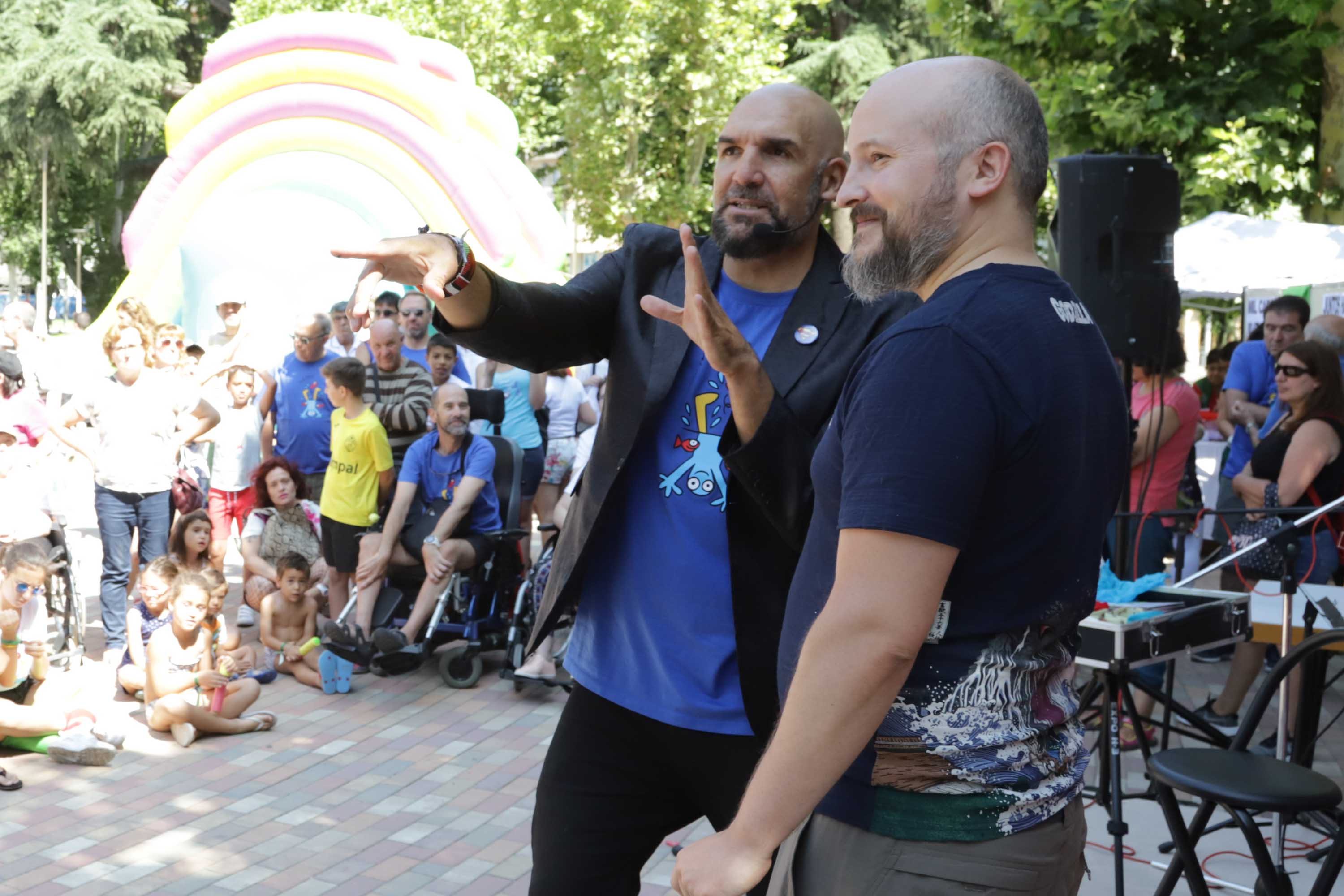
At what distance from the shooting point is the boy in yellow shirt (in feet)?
23.6

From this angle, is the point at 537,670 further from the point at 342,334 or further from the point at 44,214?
the point at 44,214

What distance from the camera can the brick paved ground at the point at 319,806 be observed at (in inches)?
170

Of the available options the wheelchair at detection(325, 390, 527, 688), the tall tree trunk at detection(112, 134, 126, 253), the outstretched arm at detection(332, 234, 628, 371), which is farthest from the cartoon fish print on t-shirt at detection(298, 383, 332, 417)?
the tall tree trunk at detection(112, 134, 126, 253)

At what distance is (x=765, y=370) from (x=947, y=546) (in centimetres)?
95

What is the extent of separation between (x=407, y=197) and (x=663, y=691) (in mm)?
14127

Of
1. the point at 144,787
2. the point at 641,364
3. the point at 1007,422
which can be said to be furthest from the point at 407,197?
the point at 1007,422

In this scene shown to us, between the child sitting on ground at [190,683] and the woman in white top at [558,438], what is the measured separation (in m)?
3.14

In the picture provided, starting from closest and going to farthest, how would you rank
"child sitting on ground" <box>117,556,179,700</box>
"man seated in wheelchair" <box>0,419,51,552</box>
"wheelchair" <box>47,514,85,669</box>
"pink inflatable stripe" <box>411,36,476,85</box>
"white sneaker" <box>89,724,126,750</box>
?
"white sneaker" <box>89,724,126,750</box>
"child sitting on ground" <box>117,556,179,700</box>
"man seated in wheelchair" <box>0,419,51,552</box>
"wheelchair" <box>47,514,85,669</box>
"pink inflatable stripe" <box>411,36,476,85</box>

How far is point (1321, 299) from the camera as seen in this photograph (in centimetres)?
977

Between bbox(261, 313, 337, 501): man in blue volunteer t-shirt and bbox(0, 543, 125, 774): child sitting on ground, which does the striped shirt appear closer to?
bbox(261, 313, 337, 501): man in blue volunteer t-shirt

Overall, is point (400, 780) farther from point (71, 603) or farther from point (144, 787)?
point (71, 603)

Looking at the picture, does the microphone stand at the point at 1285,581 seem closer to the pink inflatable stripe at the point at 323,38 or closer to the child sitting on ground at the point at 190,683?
the child sitting on ground at the point at 190,683

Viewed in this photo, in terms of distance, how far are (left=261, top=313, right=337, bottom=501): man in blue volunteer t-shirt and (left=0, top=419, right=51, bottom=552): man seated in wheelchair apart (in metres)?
1.68

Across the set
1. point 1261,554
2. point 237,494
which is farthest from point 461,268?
point 237,494
